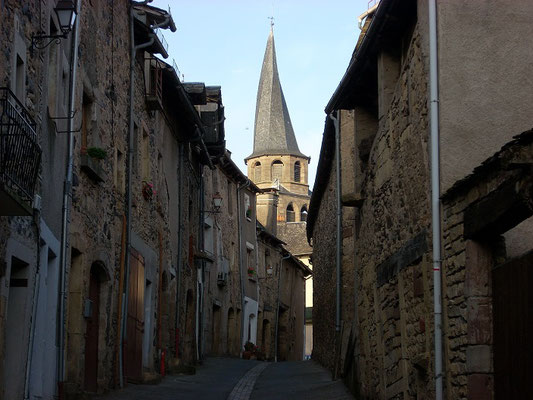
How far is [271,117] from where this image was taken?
80812 millimetres

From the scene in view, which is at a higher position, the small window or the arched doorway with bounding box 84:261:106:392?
the small window

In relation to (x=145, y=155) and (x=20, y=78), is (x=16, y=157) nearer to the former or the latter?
(x=20, y=78)

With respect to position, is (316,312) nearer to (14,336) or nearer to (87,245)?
(87,245)

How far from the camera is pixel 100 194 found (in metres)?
14.1

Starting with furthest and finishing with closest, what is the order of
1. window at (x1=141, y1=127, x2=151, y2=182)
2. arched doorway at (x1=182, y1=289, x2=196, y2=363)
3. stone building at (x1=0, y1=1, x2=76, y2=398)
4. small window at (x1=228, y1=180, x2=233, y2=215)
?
small window at (x1=228, y1=180, x2=233, y2=215), arched doorway at (x1=182, y1=289, x2=196, y2=363), window at (x1=141, y1=127, x2=151, y2=182), stone building at (x1=0, y1=1, x2=76, y2=398)

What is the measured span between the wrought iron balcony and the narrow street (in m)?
4.92

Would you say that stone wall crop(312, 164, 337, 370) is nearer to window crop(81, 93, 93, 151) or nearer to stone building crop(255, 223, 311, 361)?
stone building crop(255, 223, 311, 361)

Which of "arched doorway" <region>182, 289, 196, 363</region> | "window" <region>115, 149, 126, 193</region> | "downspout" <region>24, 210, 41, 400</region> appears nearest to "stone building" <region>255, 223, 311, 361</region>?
"arched doorway" <region>182, 289, 196, 363</region>

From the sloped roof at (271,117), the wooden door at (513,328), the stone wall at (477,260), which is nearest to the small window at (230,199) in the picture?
the stone wall at (477,260)

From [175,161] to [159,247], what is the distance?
2.93 m

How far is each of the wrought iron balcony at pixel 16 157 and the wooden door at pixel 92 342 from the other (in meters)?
4.67

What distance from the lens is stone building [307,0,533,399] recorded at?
8086mm

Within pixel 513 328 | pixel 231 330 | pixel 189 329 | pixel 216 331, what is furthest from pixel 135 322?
pixel 231 330

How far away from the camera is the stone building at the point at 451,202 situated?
8086mm
